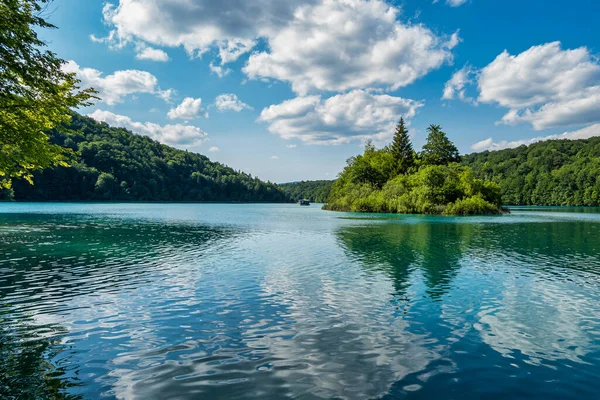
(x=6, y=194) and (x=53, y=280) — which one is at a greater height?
(x=6, y=194)

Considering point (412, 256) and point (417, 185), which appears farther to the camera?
point (417, 185)

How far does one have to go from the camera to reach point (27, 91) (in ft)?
58.8

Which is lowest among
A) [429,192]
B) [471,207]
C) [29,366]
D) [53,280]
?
[29,366]

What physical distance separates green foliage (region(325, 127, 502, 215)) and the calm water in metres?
65.7

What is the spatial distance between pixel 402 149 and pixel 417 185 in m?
27.5

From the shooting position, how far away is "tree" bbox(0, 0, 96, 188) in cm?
1469

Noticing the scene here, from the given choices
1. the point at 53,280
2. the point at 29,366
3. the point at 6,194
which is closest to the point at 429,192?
the point at 53,280

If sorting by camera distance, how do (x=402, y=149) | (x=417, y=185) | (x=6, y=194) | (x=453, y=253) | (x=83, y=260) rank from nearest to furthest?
(x=83, y=260), (x=453, y=253), (x=417, y=185), (x=402, y=149), (x=6, y=194)

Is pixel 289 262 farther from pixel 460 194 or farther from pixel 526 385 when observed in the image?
pixel 460 194

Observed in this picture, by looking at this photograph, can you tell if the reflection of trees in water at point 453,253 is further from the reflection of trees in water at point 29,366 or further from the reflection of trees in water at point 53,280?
the reflection of trees in water at point 29,366

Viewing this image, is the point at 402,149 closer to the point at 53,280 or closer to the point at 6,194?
the point at 53,280

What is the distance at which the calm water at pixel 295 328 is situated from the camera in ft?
26.7

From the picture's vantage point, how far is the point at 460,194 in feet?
297

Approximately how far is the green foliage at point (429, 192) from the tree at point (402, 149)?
431cm
